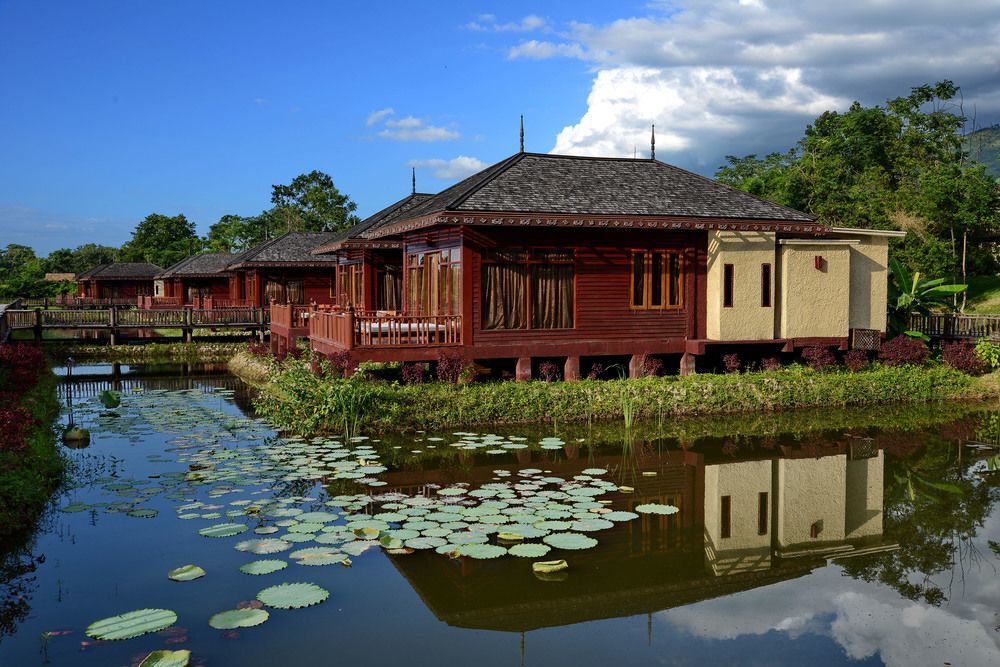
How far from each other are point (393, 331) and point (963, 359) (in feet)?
46.4

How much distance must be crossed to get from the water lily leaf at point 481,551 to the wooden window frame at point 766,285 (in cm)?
1271

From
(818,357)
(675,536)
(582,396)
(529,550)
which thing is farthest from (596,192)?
(529,550)

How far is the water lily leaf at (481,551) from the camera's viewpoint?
8188 millimetres

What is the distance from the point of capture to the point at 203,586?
7.59 meters

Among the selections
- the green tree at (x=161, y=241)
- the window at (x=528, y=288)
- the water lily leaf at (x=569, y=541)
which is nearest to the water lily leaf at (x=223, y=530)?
the water lily leaf at (x=569, y=541)

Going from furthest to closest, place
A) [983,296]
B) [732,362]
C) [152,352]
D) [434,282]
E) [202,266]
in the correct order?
[202,266]
[983,296]
[152,352]
[434,282]
[732,362]

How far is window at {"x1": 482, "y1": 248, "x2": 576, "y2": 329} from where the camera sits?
1778 cm

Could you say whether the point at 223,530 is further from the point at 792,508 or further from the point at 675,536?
the point at 792,508

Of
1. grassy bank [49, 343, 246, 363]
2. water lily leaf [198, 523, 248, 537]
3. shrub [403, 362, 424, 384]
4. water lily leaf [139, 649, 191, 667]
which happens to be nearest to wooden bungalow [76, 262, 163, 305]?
grassy bank [49, 343, 246, 363]

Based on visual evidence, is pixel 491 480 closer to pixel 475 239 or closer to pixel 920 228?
pixel 475 239

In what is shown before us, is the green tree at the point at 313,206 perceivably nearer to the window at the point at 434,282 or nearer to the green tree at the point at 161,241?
the green tree at the point at 161,241

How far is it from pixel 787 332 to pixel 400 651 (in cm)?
1508

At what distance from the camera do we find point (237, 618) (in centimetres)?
681

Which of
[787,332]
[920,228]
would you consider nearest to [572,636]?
[787,332]
